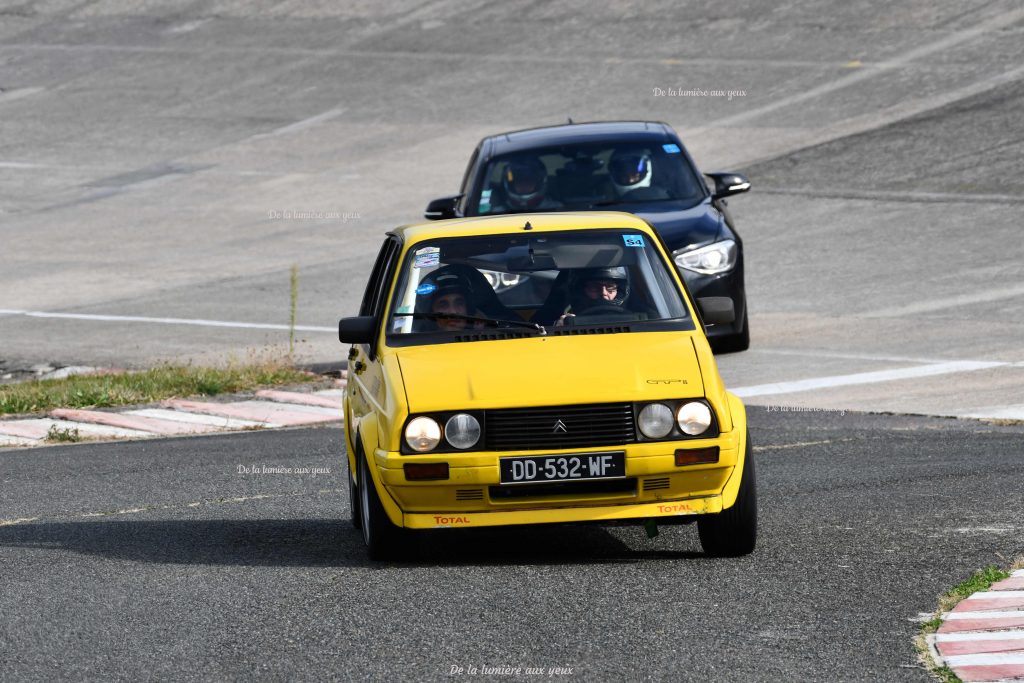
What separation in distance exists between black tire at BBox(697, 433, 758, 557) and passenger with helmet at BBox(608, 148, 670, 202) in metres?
7.55

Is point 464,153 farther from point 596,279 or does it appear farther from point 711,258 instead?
point 596,279

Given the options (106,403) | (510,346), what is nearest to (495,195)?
(106,403)

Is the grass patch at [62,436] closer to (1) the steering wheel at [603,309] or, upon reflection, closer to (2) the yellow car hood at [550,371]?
(2) the yellow car hood at [550,371]

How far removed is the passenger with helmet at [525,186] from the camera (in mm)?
15531

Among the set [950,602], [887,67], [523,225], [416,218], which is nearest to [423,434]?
[523,225]

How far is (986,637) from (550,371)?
2.36 meters

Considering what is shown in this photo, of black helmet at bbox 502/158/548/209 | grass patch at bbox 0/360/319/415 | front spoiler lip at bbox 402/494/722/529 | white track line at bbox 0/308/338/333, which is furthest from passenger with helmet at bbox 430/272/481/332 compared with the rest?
white track line at bbox 0/308/338/333

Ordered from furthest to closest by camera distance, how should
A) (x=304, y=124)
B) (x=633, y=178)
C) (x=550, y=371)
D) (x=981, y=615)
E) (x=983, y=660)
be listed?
(x=304, y=124) → (x=633, y=178) → (x=550, y=371) → (x=981, y=615) → (x=983, y=660)

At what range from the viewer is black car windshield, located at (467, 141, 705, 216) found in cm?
1558

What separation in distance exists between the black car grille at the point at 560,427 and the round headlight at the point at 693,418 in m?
0.22

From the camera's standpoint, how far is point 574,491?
8078 millimetres

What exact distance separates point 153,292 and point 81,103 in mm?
16953

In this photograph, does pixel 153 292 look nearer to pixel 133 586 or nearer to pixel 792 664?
pixel 133 586

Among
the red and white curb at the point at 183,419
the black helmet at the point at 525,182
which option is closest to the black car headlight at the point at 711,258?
the black helmet at the point at 525,182
